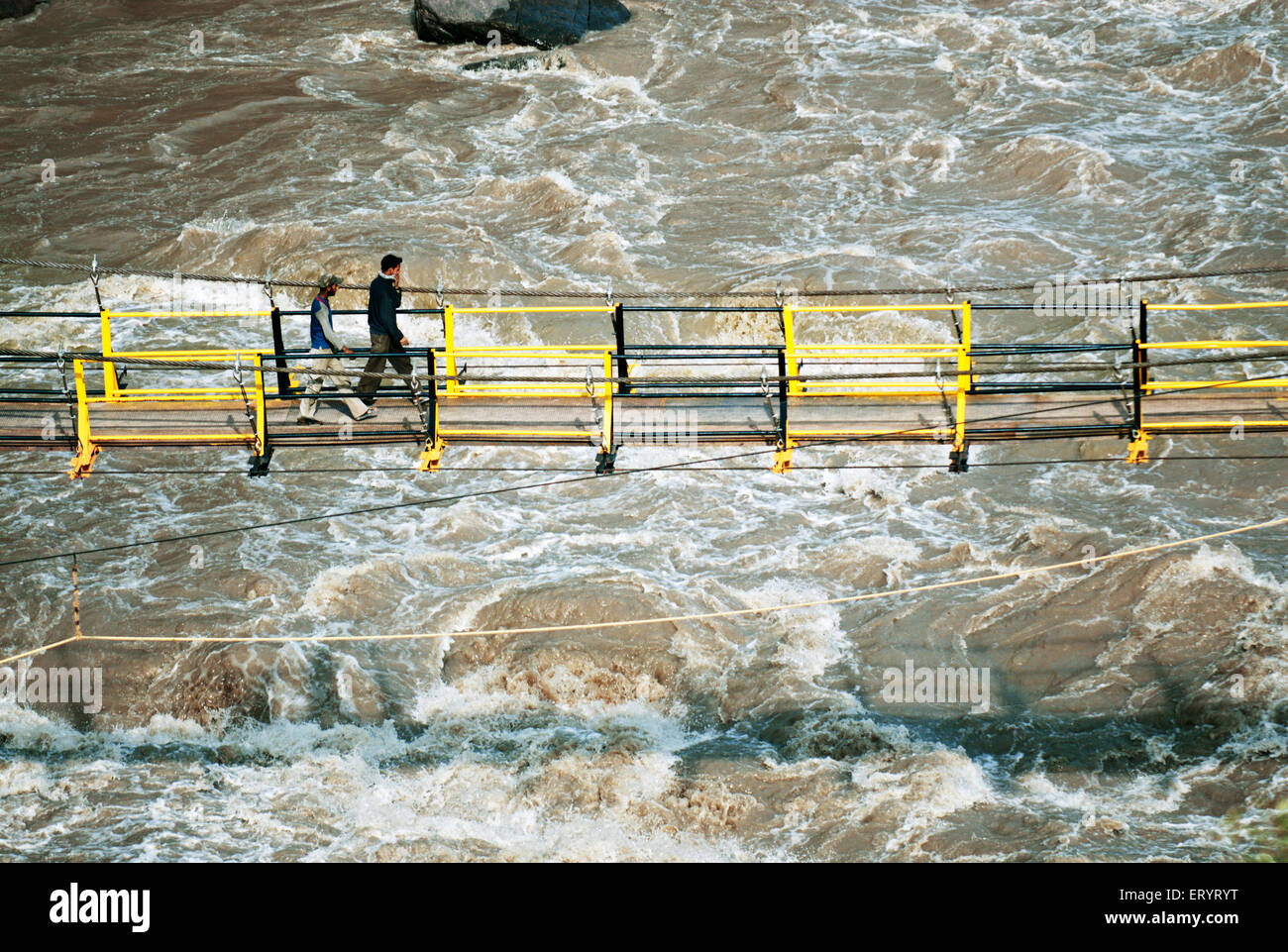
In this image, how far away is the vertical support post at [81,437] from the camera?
1253 centimetres

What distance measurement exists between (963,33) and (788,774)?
86.0 feet

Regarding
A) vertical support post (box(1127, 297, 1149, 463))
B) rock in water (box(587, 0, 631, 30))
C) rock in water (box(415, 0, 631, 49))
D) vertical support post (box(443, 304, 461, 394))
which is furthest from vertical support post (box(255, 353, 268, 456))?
rock in water (box(587, 0, 631, 30))

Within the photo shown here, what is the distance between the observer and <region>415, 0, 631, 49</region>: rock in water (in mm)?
34844

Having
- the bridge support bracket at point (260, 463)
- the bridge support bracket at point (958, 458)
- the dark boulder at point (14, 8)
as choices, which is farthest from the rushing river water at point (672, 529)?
the dark boulder at point (14, 8)

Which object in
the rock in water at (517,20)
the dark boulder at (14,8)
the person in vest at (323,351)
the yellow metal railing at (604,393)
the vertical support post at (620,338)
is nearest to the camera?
the yellow metal railing at (604,393)

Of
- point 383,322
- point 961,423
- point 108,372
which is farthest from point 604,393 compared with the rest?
point 108,372

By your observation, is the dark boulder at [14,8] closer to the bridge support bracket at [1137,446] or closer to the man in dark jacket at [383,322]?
the man in dark jacket at [383,322]

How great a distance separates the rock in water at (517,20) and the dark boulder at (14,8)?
12.3 metres

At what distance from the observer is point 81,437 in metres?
12.7

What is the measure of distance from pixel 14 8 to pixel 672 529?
30860mm

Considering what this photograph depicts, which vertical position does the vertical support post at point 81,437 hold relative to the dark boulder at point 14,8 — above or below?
below

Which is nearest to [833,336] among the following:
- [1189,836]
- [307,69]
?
[1189,836]

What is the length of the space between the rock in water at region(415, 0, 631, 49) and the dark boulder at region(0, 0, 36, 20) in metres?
12.3

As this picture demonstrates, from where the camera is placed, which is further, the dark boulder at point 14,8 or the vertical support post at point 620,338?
the dark boulder at point 14,8
